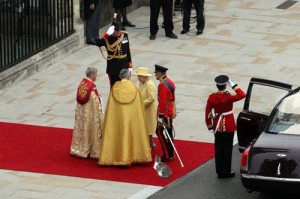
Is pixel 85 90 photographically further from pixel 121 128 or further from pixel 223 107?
pixel 223 107

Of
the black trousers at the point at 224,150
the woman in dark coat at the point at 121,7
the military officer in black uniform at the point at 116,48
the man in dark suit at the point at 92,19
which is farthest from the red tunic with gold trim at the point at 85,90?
the woman in dark coat at the point at 121,7

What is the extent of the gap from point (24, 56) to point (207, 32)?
5024 mm

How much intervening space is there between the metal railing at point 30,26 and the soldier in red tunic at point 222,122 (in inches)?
243

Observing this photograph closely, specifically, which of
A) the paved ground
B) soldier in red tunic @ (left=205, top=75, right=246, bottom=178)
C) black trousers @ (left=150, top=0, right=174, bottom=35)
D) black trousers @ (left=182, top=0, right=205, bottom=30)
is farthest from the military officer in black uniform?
black trousers @ (left=182, top=0, right=205, bottom=30)

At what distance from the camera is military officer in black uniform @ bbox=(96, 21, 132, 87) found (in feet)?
70.1

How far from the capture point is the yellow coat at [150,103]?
1961 centimetres

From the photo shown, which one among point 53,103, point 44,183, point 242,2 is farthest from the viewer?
point 242,2

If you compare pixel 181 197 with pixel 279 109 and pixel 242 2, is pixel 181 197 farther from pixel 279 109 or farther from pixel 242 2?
pixel 242 2

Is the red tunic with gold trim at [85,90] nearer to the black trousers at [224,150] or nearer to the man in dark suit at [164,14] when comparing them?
the black trousers at [224,150]

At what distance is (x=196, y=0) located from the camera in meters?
26.7

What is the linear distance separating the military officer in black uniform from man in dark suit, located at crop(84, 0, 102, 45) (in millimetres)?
4349

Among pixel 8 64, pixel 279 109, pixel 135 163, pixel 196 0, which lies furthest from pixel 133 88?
pixel 196 0

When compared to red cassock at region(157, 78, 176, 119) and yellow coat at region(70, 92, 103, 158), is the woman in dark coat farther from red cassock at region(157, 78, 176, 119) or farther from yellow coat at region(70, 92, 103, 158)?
red cassock at region(157, 78, 176, 119)

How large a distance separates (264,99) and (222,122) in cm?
448
